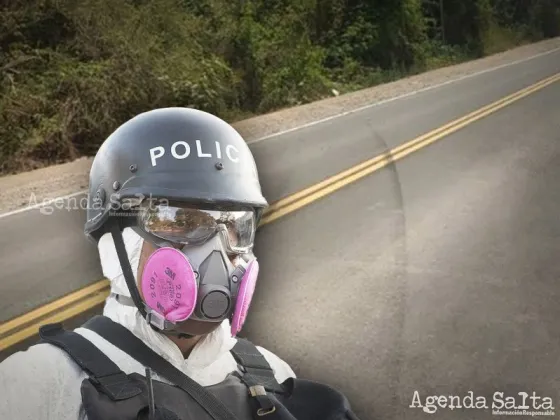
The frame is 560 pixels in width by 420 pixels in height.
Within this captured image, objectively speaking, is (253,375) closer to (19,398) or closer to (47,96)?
(19,398)

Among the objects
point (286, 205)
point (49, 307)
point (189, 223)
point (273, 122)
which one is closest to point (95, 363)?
point (189, 223)

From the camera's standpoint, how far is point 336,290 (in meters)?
5.42

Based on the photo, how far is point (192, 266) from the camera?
1.82 metres

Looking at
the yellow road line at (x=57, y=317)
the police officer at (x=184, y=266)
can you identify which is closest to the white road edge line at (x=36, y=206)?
the yellow road line at (x=57, y=317)

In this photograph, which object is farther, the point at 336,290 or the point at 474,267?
the point at 474,267

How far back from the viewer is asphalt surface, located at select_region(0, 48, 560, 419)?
4.21 metres

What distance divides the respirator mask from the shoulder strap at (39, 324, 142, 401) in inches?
9.5

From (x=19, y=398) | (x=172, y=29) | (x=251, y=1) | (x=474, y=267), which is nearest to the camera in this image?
(x=19, y=398)

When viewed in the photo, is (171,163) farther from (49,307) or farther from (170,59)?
(170,59)

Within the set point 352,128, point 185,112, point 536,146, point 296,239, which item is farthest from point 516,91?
point 185,112

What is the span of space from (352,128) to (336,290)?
811 centimetres

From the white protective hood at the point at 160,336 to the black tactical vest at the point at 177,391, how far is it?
0.11 ft

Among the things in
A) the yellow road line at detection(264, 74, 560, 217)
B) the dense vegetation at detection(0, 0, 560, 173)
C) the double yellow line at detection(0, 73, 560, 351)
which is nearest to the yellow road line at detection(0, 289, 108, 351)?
the double yellow line at detection(0, 73, 560, 351)

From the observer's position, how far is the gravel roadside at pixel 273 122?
8797 millimetres
